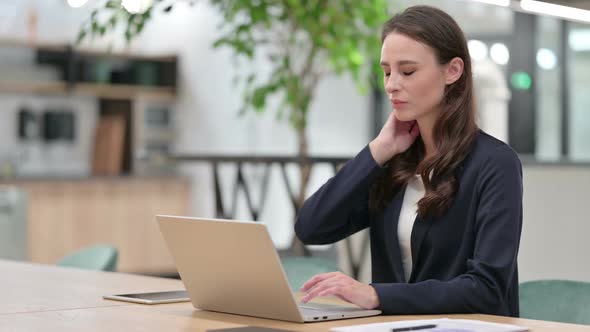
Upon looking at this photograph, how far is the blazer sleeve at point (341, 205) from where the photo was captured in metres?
2.57

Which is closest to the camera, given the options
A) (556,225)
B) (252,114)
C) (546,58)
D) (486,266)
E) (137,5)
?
(486,266)

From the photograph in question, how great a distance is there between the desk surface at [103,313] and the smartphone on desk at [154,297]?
0.03 metres

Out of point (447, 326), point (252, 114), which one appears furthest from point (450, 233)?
point (252, 114)

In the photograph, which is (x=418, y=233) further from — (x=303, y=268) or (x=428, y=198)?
(x=303, y=268)

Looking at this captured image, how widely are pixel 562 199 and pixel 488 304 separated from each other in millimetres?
1935

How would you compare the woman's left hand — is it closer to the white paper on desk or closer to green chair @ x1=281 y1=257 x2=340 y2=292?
the white paper on desk

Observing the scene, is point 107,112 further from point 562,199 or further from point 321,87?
point 562,199

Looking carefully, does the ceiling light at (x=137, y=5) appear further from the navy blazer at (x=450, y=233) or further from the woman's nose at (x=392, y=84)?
the woman's nose at (x=392, y=84)

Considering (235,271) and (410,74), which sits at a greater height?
(410,74)

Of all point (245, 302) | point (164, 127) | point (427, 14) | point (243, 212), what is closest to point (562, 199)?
point (427, 14)

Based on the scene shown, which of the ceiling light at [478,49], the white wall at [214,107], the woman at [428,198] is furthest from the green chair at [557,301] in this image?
the white wall at [214,107]

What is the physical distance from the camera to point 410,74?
2385mm

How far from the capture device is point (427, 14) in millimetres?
2408

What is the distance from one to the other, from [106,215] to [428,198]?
261 inches
